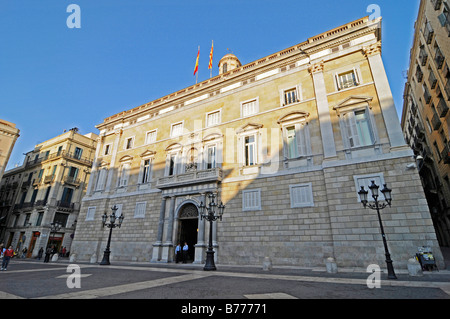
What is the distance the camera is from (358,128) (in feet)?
48.4

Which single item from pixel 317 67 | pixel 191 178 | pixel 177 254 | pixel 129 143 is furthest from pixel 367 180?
pixel 129 143

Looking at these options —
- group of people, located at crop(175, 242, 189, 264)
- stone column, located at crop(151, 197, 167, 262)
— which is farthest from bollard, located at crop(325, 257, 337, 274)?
stone column, located at crop(151, 197, 167, 262)

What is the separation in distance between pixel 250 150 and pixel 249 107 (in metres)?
3.97

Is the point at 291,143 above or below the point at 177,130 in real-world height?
below

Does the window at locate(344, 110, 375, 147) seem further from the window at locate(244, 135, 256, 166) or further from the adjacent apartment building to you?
the window at locate(244, 135, 256, 166)

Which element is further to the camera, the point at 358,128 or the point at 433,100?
the point at 433,100

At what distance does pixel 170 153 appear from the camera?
22188mm

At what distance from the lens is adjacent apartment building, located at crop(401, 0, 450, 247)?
19.0 meters

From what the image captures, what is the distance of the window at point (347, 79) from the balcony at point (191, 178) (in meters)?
10.6

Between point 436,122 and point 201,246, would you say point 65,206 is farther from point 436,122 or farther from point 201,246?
point 436,122
